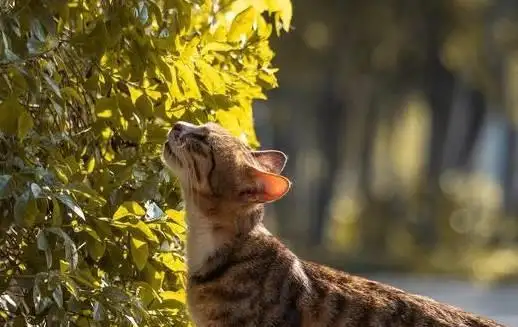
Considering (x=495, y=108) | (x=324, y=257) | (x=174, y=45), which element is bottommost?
(x=324, y=257)

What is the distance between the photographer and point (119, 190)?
498 centimetres

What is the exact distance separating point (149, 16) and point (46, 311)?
1154 mm

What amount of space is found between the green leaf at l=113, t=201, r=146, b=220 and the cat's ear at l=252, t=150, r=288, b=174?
931mm

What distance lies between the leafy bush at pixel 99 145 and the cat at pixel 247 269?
0.33 feet

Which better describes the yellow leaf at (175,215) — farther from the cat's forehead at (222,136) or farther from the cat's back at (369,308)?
the cat's back at (369,308)

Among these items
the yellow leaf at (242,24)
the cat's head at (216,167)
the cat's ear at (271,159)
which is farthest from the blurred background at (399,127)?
the cat's head at (216,167)

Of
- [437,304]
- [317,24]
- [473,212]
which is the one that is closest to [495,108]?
[473,212]

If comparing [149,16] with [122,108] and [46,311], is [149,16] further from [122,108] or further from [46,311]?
[46,311]

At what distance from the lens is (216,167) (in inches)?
212

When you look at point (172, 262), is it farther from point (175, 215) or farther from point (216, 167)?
point (216, 167)

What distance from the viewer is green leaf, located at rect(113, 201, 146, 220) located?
4.68 metres

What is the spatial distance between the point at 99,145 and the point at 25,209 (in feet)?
3.24

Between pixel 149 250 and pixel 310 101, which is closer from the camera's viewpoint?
pixel 149 250

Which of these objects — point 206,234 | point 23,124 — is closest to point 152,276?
point 206,234
